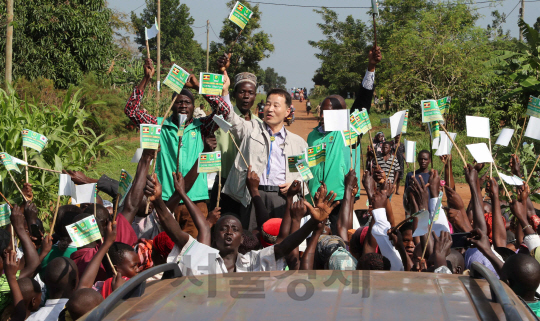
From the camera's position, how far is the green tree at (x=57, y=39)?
1739 cm

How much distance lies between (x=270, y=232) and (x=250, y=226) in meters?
0.80

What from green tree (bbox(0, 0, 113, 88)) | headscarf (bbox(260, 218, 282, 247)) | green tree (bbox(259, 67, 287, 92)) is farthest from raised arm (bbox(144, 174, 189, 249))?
green tree (bbox(259, 67, 287, 92))

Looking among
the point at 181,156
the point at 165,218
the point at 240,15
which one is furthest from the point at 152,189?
the point at 240,15

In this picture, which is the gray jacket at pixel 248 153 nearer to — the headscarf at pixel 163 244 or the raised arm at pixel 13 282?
the headscarf at pixel 163 244

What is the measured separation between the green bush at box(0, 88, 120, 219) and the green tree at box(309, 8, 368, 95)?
31516 mm

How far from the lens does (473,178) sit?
3.85 metres

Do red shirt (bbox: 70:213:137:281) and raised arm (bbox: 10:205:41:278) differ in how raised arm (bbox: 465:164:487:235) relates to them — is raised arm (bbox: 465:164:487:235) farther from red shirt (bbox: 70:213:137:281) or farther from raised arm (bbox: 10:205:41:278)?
raised arm (bbox: 10:205:41:278)

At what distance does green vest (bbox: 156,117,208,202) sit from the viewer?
4676mm

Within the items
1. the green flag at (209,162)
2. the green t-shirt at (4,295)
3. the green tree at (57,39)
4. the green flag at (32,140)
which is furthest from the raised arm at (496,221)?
the green tree at (57,39)

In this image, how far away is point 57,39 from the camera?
1783 cm

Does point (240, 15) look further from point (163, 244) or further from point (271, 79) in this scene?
point (271, 79)

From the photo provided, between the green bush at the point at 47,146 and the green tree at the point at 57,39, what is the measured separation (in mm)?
12177

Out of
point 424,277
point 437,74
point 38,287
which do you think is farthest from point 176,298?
point 437,74

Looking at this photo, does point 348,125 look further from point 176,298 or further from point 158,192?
point 176,298
